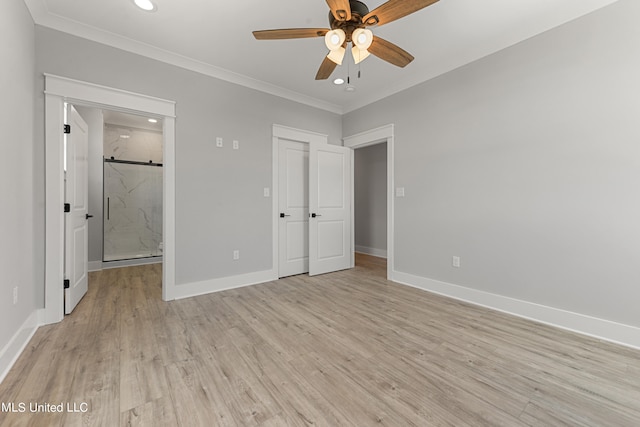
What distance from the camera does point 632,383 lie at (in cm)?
161

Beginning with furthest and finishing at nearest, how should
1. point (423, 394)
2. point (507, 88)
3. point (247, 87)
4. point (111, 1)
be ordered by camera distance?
point (247, 87) → point (507, 88) → point (111, 1) → point (423, 394)

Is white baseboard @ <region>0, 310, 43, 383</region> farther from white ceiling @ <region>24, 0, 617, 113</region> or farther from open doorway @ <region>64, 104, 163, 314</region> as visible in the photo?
white ceiling @ <region>24, 0, 617, 113</region>

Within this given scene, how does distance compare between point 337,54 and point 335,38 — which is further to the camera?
point 337,54

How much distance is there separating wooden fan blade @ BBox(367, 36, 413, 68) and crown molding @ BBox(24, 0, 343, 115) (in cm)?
207

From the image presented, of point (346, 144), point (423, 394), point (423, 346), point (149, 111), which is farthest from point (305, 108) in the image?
point (423, 394)

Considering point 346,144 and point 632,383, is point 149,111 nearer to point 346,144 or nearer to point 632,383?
point 346,144

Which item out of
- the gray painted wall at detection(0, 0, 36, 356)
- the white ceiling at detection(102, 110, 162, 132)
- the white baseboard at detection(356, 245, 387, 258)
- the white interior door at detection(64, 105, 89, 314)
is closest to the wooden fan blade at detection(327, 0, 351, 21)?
the gray painted wall at detection(0, 0, 36, 356)

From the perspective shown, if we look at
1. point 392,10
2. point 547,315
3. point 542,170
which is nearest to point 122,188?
point 392,10

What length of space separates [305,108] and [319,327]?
321 cm

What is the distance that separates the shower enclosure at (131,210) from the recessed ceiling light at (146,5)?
3607mm

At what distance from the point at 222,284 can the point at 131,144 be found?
3.80 meters

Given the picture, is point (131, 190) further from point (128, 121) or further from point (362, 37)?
point (362, 37)

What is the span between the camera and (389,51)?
2.04 meters

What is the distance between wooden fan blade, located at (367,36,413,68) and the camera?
1938mm
